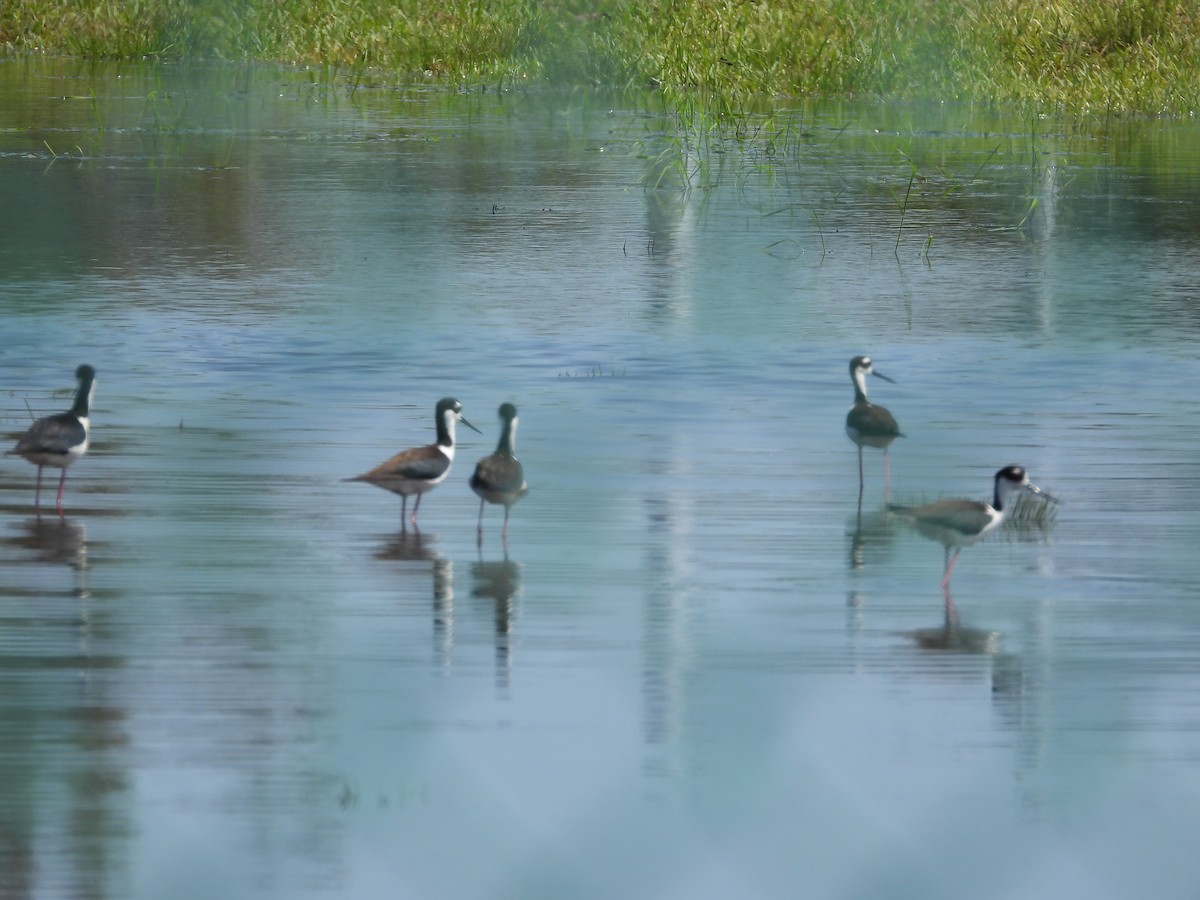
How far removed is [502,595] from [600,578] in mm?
494

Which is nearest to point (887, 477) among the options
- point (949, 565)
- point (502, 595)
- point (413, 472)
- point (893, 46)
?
point (949, 565)

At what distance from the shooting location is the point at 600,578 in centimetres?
934

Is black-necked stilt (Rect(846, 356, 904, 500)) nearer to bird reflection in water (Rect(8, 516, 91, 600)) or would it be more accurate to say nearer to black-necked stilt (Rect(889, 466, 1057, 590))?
black-necked stilt (Rect(889, 466, 1057, 590))

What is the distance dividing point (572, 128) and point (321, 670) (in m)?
28.5

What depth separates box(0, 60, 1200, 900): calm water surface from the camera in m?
6.52

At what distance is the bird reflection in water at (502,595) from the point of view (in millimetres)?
8000

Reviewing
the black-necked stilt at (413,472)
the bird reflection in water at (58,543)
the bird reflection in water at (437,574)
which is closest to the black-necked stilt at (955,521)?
the bird reflection in water at (437,574)

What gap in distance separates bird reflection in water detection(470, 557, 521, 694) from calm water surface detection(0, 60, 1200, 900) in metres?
0.02

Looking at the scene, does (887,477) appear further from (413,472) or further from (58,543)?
(58,543)

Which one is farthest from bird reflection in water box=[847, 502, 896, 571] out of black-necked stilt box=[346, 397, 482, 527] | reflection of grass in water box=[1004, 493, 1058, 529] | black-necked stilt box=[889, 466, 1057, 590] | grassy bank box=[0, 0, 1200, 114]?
grassy bank box=[0, 0, 1200, 114]

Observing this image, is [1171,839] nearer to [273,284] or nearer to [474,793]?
[474,793]

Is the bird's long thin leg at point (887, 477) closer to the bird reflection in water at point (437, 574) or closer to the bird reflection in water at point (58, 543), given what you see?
the bird reflection in water at point (437, 574)

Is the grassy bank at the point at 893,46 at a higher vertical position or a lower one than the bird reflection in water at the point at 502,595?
higher

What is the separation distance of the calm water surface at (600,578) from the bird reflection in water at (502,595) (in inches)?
0.9
